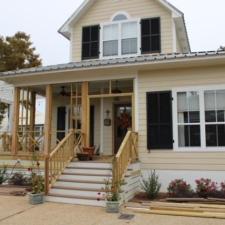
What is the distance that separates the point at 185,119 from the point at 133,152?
1.88 meters

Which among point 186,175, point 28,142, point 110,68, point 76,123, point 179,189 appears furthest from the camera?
point 28,142

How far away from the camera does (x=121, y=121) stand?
1331cm

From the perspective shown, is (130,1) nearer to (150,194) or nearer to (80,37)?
(80,37)

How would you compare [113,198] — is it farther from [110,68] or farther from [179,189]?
[110,68]

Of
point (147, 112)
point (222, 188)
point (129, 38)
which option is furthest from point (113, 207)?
point (129, 38)

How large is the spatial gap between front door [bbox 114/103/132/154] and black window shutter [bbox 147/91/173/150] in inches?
106

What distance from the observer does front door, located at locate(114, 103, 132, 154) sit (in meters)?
13.2

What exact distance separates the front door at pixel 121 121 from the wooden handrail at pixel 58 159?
2887 mm

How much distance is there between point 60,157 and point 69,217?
2710 millimetres

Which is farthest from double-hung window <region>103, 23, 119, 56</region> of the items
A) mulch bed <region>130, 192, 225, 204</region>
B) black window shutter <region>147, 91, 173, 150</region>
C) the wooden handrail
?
mulch bed <region>130, 192, 225, 204</region>

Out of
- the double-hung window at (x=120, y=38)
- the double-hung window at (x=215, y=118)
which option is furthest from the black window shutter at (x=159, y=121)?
the double-hung window at (x=120, y=38)

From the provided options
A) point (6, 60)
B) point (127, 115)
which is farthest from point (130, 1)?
point (6, 60)

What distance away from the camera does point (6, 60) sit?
25234mm

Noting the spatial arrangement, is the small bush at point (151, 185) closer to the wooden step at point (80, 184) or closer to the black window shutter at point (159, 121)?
the black window shutter at point (159, 121)
